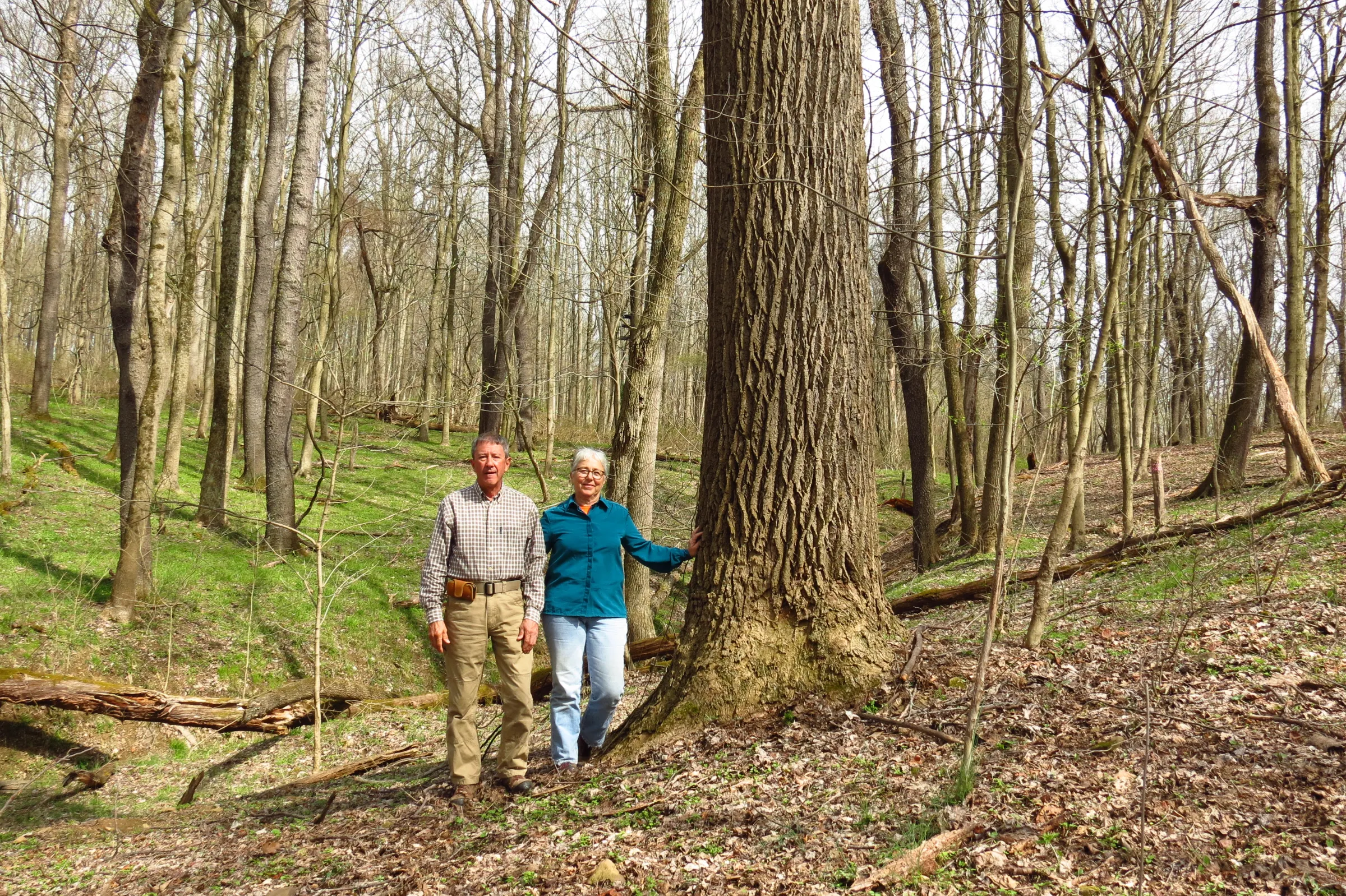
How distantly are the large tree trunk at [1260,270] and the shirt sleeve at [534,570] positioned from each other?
7903 millimetres

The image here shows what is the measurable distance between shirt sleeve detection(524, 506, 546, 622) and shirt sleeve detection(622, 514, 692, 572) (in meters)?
0.50

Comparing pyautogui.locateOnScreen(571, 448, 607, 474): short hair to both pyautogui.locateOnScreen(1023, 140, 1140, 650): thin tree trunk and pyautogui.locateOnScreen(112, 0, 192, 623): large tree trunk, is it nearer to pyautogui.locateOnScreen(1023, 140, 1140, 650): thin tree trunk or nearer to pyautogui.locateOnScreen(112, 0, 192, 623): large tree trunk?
pyautogui.locateOnScreen(1023, 140, 1140, 650): thin tree trunk

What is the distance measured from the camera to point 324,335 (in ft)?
55.0

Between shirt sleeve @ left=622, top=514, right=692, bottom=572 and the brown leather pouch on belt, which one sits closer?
the brown leather pouch on belt

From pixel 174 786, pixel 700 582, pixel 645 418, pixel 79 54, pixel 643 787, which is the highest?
pixel 79 54

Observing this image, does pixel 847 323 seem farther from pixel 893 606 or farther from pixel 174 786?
pixel 174 786

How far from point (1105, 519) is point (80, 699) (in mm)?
12322

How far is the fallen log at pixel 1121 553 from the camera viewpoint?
774 cm

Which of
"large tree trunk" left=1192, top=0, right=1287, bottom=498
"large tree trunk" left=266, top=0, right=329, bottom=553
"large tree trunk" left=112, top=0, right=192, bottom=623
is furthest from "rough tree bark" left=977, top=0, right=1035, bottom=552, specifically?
"large tree trunk" left=266, top=0, right=329, bottom=553

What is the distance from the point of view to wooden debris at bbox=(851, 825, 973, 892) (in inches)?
112

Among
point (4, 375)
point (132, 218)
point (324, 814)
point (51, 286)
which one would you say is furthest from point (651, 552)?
point (51, 286)

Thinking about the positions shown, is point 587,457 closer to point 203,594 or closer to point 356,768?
point 356,768

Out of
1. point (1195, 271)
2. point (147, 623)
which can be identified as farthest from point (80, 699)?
point (1195, 271)

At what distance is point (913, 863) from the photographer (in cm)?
288
